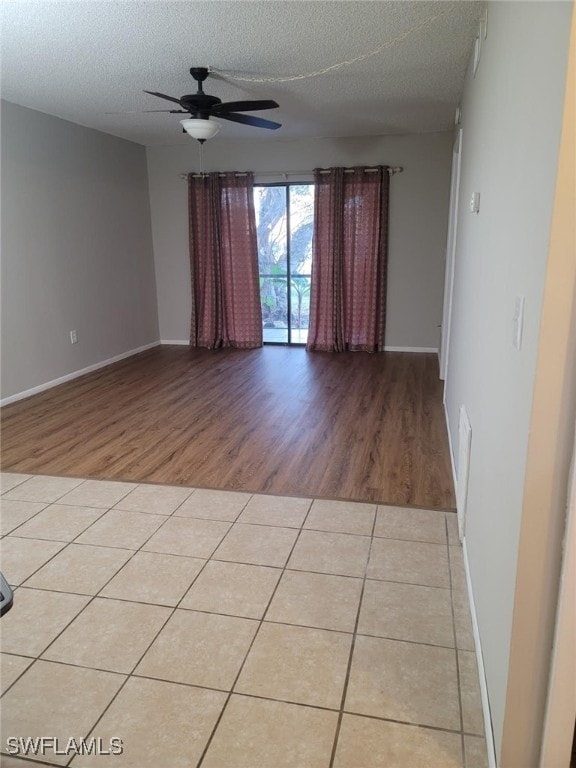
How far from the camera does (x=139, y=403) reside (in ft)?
14.5

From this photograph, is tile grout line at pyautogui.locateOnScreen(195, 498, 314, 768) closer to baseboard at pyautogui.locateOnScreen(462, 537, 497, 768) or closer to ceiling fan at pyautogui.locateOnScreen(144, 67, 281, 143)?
baseboard at pyautogui.locateOnScreen(462, 537, 497, 768)

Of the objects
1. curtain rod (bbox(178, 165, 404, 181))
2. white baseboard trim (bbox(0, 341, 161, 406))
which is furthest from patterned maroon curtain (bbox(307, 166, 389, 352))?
white baseboard trim (bbox(0, 341, 161, 406))

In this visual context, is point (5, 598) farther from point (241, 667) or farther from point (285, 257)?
point (285, 257)

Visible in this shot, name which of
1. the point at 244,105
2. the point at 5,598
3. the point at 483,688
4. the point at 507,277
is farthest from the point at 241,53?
the point at 483,688

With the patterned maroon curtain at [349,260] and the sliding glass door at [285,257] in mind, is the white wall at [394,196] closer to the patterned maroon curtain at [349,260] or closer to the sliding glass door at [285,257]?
the patterned maroon curtain at [349,260]

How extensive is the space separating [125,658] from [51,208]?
172 inches

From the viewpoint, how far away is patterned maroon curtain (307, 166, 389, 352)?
588 centimetres

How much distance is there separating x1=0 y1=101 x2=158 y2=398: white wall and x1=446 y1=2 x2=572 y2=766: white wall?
3.86 metres

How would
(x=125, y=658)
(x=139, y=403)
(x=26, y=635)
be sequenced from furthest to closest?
(x=139, y=403)
(x=26, y=635)
(x=125, y=658)

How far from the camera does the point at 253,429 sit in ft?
12.4

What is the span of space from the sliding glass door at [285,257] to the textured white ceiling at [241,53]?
54.5 inches

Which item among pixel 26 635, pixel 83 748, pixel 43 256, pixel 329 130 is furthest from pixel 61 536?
pixel 329 130

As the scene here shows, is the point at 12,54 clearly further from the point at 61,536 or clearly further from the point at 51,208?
the point at 61,536

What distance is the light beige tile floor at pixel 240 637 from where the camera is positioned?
1414 millimetres
